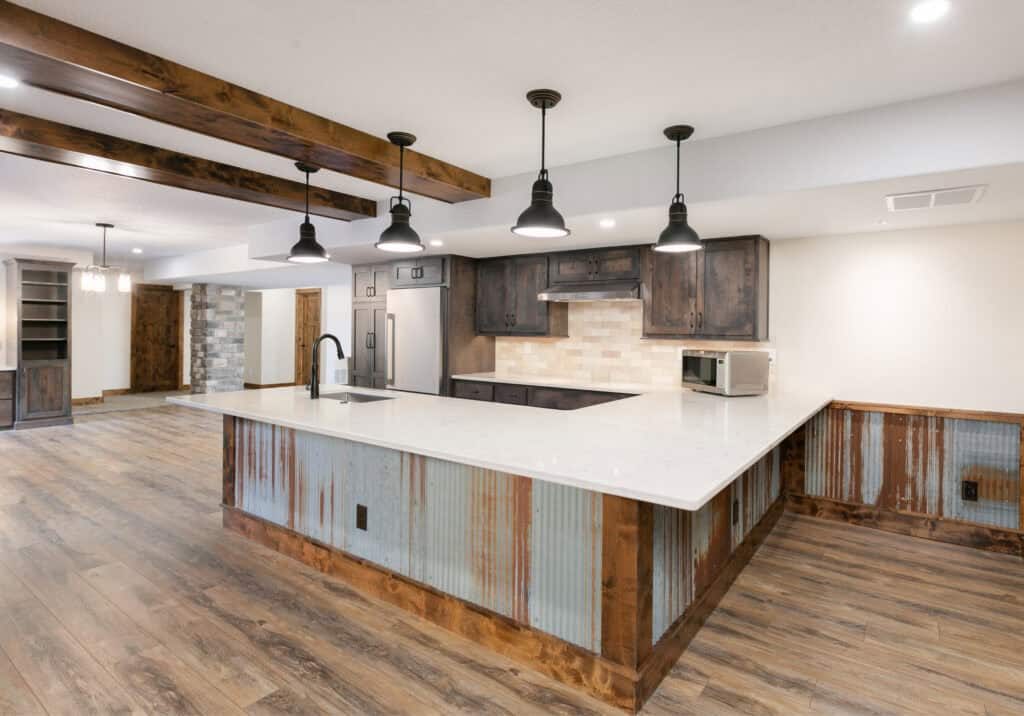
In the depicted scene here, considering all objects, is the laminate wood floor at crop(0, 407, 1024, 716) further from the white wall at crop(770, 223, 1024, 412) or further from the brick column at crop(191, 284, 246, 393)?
the brick column at crop(191, 284, 246, 393)

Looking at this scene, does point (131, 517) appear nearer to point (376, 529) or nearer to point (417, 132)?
point (376, 529)

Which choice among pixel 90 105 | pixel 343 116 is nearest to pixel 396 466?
pixel 343 116

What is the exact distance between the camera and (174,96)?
7.64 ft

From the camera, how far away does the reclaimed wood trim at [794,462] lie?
4.16 meters

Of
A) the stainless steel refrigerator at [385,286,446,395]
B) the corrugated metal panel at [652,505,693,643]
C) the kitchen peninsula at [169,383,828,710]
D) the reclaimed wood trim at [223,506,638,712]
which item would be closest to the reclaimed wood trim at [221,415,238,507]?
the kitchen peninsula at [169,383,828,710]

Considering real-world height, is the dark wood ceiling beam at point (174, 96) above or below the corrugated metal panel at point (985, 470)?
above

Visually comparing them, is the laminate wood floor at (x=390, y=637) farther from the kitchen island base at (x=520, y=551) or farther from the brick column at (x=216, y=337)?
the brick column at (x=216, y=337)

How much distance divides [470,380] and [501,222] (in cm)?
176

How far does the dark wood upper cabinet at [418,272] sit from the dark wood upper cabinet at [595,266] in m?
1.08

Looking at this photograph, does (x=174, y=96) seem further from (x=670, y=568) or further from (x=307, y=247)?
(x=670, y=568)

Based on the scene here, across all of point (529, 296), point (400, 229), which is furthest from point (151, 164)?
point (529, 296)

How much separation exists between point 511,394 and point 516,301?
2.96 feet

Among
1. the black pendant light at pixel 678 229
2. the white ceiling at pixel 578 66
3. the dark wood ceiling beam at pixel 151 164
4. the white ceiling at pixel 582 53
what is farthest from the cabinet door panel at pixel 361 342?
the black pendant light at pixel 678 229

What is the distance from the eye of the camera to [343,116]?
113 inches
